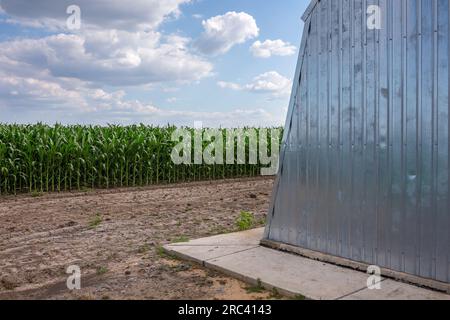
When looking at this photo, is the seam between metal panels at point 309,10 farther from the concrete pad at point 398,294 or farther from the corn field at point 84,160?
the corn field at point 84,160

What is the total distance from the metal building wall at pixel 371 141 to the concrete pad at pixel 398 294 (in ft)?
0.67

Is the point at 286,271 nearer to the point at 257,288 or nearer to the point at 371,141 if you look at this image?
the point at 257,288

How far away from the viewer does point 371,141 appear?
471cm

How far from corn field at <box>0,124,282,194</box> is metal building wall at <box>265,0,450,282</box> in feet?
30.7

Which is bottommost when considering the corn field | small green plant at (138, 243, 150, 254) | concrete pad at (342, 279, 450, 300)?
small green plant at (138, 243, 150, 254)

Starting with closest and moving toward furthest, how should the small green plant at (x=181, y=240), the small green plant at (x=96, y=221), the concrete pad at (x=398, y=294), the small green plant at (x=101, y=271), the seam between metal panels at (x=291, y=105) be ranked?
1. the concrete pad at (x=398, y=294)
2. the small green plant at (x=101, y=271)
3. the seam between metal panels at (x=291, y=105)
4. the small green plant at (x=181, y=240)
5. the small green plant at (x=96, y=221)

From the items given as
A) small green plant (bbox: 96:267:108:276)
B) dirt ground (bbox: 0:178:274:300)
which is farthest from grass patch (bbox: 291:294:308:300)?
small green plant (bbox: 96:267:108:276)

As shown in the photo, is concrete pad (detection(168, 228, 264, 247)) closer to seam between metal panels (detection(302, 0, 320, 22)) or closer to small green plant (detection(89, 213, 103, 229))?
small green plant (detection(89, 213, 103, 229))

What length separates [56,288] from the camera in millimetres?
4742

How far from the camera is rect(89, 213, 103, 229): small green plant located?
318 inches

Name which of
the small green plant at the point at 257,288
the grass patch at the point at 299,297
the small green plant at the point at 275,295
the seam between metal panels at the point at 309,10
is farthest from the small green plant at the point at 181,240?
the seam between metal panels at the point at 309,10

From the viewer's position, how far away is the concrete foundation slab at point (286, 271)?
4.10 m

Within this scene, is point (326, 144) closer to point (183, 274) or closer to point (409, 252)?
point (409, 252)
